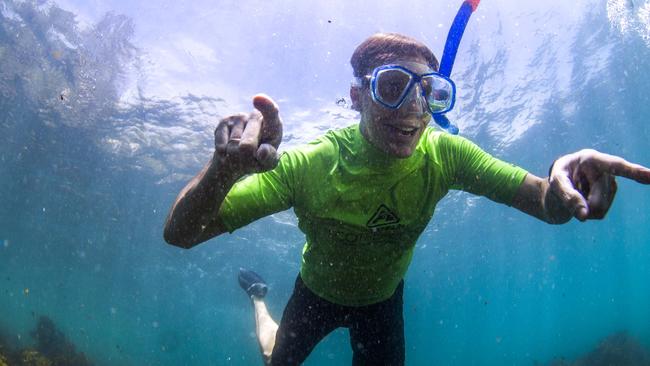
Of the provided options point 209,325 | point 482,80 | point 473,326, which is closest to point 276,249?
point 482,80

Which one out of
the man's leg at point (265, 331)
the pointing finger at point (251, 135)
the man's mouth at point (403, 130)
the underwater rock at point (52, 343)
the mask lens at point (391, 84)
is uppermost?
the mask lens at point (391, 84)

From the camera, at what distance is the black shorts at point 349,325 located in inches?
189

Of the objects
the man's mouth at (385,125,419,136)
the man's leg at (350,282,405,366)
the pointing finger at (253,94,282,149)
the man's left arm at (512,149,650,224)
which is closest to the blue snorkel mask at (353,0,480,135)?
the man's mouth at (385,125,419,136)

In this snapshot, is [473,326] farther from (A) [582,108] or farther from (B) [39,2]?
(B) [39,2]

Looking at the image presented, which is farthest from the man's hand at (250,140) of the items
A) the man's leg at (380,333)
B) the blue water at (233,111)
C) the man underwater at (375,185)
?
the blue water at (233,111)

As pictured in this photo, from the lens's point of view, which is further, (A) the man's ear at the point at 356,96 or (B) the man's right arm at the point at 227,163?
(A) the man's ear at the point at 356,96

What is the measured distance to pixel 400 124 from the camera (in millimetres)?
3553

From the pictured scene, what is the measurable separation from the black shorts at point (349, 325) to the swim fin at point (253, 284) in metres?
4.34

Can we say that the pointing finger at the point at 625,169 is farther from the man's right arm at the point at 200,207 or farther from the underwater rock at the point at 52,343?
the underwater rock at the point at 52,343

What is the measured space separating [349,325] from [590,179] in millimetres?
3487

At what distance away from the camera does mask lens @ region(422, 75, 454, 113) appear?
12.1 feet

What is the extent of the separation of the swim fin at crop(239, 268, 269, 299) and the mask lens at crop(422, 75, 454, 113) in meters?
7.17

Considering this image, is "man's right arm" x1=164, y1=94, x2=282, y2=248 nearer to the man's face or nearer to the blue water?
the man's face

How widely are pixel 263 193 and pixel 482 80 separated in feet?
52.8
